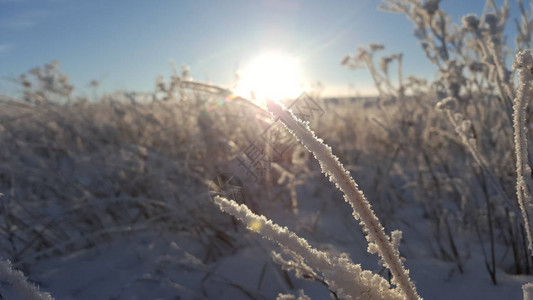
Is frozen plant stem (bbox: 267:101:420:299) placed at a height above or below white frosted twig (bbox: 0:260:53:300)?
above

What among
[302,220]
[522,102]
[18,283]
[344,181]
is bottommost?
[18,283]

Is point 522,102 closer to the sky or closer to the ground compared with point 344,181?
closer to the sky

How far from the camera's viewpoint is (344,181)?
19.8 inches

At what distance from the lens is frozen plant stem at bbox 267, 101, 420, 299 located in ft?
1.61

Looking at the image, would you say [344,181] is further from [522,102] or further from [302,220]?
[302,220]

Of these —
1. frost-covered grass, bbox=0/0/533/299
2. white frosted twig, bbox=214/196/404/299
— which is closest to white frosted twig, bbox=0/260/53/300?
frost-covered grass, bbox=0/0/533/299

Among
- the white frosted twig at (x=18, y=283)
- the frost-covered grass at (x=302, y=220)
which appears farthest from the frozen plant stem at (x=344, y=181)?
the white frosted twig at (x=18, y=283)

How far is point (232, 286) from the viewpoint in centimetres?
121

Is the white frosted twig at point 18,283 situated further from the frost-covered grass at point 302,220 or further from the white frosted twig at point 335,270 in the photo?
the white frosted twig at point 335,270

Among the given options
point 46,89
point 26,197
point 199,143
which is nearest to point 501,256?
point 199,143

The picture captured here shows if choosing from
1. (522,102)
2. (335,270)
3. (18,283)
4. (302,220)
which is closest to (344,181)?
(335,270)

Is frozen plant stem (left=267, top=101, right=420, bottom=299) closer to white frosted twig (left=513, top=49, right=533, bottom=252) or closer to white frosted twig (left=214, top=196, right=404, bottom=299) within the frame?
white frosted twig (left=214, top=196, right=404, bottom=299)

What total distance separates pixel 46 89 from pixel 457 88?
149 inches

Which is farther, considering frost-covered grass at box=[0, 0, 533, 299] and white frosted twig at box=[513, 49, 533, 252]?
frost-covered grass at box=[0, 0, 533, 299]
